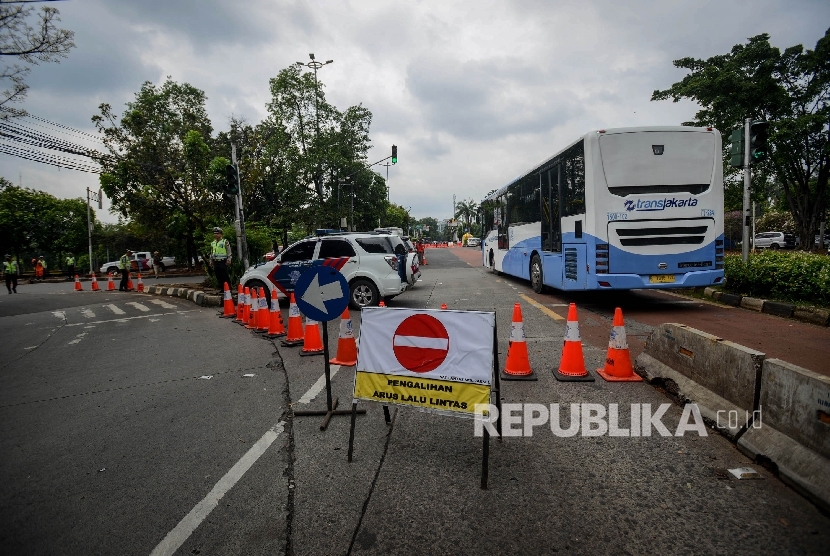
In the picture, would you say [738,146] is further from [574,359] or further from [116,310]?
[116,310]

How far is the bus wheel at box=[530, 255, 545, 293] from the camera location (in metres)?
12.6

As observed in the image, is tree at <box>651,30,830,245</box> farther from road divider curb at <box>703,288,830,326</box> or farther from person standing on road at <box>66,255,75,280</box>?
person standing on road at <box>66,255,75,280</box>

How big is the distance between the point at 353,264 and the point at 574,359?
6510mm

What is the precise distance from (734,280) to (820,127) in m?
21.9

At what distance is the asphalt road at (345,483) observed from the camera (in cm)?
260

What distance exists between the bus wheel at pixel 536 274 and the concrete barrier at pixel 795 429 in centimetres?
916

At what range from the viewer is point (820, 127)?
25.3 m

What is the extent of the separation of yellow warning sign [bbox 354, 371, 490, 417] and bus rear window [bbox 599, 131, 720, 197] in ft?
22.8

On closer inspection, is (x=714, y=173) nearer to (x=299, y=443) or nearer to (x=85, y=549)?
(x=299, y=443)

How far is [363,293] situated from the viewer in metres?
10.9

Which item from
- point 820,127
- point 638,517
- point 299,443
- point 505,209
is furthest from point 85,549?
point 820,127

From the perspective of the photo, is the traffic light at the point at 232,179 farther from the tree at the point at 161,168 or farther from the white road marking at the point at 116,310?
the tree at the point at 161,168

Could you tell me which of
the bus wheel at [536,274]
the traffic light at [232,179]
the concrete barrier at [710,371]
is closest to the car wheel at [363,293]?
the bus wheel at [536,274]

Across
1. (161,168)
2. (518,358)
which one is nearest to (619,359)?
(518,358)
